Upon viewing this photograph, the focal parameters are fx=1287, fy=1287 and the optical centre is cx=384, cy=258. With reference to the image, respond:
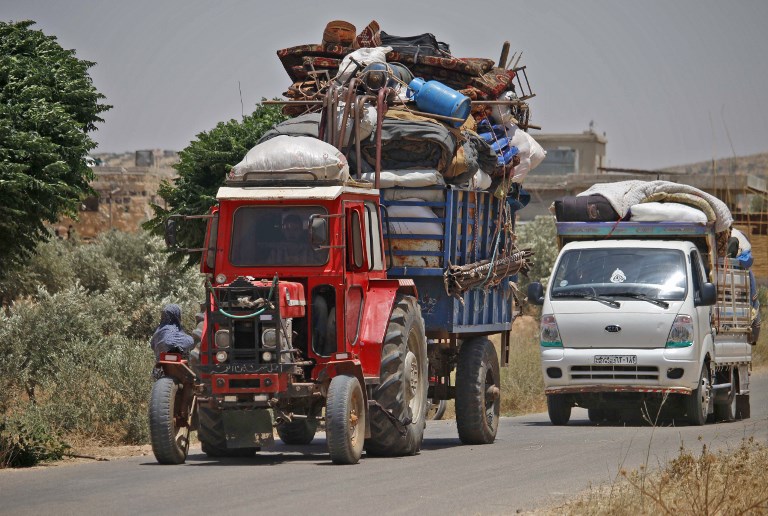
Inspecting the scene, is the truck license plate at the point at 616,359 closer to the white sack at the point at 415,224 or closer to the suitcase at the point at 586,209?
the suitcase at the point at 586,209

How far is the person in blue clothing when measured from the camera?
1373cm

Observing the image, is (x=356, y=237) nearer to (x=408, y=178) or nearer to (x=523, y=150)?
(x=408, y=178)

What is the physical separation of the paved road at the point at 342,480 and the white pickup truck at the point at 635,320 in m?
1.81

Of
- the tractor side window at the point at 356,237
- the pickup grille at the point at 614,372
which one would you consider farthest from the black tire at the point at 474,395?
the tractor side window at the point at 356,237

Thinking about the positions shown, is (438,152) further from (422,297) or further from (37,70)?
(37,70)

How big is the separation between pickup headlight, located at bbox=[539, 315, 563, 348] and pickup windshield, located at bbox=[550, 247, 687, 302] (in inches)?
17.0

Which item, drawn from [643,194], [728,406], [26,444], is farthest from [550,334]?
[26,444]

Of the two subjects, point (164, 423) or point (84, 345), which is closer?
point (164, 423)

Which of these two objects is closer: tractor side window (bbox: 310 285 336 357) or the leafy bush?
tractor side window (bbox: 310 285 336 357)

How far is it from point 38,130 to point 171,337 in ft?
12.1

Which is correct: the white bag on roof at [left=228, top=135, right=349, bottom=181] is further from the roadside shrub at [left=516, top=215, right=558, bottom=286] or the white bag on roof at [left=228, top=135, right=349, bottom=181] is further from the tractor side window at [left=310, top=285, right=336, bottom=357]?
the roadside shrub at [left=516, top=215, right=558, bottom=286]

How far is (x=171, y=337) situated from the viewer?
45.2ft

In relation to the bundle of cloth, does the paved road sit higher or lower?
lower

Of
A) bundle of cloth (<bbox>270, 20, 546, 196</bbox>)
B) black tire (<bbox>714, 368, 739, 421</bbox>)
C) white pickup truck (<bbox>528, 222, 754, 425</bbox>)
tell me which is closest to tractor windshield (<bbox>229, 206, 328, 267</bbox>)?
bundle of cloth (<bbox>270, 20, 546, 196</bbox>)
